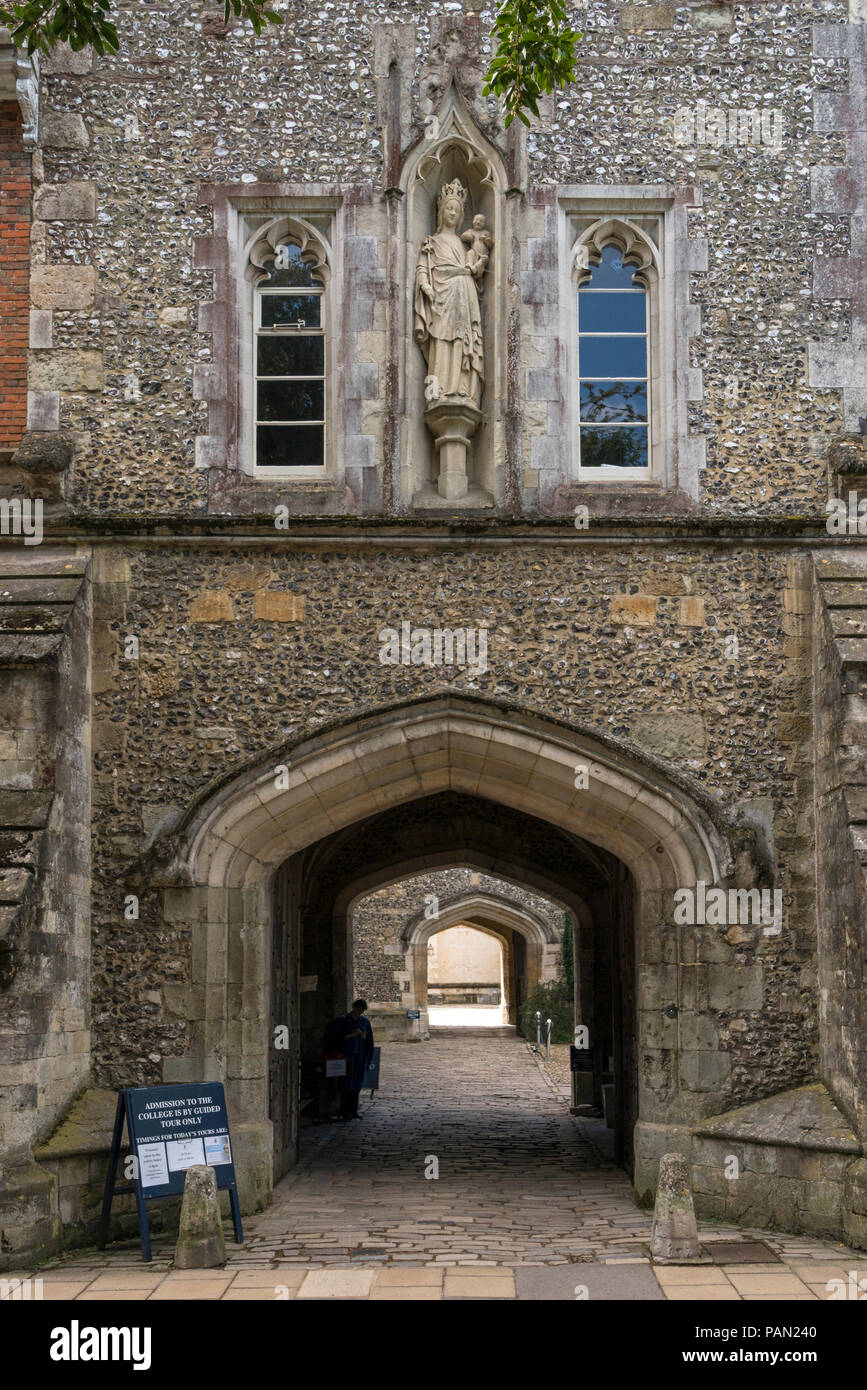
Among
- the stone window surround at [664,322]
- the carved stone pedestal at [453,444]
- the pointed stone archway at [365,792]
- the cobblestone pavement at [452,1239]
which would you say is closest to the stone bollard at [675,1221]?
the cobblestone pavement at [452,1239]

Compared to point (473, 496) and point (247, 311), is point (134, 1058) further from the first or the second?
point (247, 311)

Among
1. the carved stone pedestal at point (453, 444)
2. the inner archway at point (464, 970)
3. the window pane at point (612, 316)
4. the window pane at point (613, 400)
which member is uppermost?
the window pane at point (612, 316)

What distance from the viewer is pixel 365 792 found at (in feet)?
29.9

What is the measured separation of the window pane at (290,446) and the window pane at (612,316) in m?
1.94

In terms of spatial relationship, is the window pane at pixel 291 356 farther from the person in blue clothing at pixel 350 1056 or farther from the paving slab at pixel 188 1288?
the person in blue clothing at pixel 350 1056

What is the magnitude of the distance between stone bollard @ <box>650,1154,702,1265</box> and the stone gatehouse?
1.11 m

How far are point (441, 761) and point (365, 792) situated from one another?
1.76 feet

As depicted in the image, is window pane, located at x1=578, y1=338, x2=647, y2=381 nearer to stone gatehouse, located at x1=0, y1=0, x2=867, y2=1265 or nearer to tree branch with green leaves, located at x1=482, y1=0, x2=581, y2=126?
stone gatehouse, located at x1=0, y1=0, x2=867, y2=1265

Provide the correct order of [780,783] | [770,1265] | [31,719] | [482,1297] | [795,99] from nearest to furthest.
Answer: [482,1297]
[770,1265]
[31,719]
[780,783]
[795,99]

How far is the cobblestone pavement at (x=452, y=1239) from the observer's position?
6.64 metres

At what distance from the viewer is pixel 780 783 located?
8.72 m

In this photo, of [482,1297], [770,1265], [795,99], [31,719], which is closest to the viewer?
[482,1297]

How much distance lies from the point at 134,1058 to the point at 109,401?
13.6ft

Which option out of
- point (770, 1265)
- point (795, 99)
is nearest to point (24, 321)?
point (795, 99)
